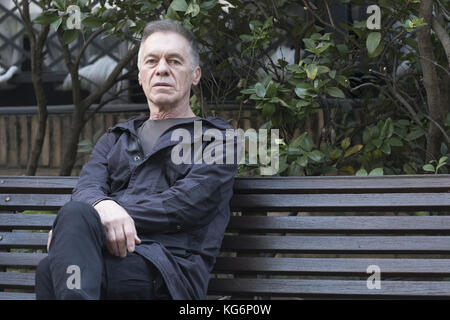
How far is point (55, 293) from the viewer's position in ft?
7.79

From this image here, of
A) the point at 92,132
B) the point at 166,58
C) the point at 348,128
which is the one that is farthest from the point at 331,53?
the point at 92,132

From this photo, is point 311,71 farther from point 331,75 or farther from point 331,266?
point 331,266

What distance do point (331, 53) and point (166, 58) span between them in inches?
42.5

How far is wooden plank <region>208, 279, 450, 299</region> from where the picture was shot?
2.78m

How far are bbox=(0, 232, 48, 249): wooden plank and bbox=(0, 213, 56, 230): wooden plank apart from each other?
36mm

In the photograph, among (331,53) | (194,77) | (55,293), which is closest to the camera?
(55,293)

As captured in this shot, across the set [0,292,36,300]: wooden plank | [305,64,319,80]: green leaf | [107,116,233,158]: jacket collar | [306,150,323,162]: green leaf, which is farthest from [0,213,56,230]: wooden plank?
[305,64,319,80]: green leaf

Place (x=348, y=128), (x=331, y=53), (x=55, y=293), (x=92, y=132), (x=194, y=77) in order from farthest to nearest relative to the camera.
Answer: (x=92, y=132) < (x=348, y=128) < (x=331, y=53) < (x=194, y=77) < (x=55, y=293)

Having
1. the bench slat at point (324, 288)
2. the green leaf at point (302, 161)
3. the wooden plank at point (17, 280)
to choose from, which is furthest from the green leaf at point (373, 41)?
the wooden plank at point (17, 280)

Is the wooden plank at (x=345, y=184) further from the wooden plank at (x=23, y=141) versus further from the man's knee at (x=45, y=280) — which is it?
the wooden plank at (x=23, y=141)

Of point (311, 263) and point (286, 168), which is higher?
point (286, 168)
